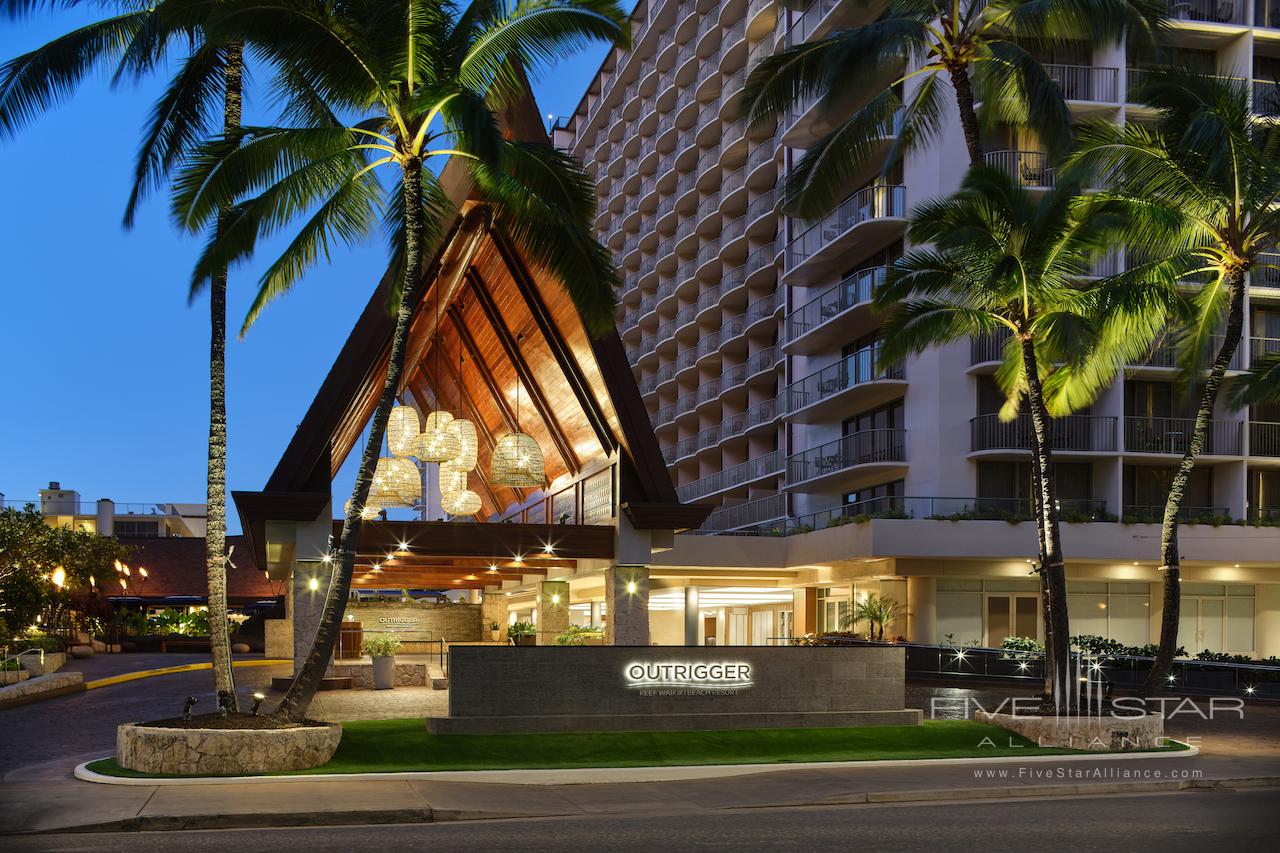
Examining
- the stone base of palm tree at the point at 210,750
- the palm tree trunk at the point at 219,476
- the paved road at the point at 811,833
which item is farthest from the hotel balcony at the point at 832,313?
the stone base of palm tree at the point at 210,750

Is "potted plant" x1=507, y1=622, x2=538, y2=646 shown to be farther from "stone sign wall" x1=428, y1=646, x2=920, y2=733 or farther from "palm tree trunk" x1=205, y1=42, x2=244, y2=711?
"palm tree trunk" x1=205, y1=42, x2=244, y2=711

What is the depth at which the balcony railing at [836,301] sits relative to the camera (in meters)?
47.3

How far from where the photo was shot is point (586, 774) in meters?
18.0

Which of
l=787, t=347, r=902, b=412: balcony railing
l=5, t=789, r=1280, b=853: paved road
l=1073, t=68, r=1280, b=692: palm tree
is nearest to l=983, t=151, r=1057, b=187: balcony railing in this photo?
l=787, t=347, r=902, b=412: balcony railing

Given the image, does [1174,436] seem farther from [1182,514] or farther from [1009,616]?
[1009,616]

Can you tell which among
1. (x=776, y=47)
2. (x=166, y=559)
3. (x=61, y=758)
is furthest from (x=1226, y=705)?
(x=166, y=559)

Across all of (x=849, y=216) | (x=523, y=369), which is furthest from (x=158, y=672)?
(x=849, y=216)

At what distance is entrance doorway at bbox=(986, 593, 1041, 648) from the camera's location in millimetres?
43062

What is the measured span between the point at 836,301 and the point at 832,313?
1.67 ft

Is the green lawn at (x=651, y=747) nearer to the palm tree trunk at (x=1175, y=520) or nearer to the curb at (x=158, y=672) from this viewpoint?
the palm tree trunk at (x=1175, y=520)

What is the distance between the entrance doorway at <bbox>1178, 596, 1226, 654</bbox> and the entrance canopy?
22.8 m

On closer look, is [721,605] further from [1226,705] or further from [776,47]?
[1226,705]

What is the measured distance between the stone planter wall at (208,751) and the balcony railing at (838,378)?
98.3 ft

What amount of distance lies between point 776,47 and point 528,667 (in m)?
45.4
